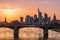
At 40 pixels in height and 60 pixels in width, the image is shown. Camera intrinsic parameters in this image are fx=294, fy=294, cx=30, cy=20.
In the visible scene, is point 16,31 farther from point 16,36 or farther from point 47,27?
point 47,27

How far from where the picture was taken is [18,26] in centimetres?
15412

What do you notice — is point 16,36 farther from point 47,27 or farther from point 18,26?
point 47,27

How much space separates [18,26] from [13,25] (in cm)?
275

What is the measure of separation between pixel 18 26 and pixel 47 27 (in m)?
15.3

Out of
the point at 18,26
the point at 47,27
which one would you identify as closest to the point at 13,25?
the point at 18,26

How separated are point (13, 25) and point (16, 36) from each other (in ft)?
19.8

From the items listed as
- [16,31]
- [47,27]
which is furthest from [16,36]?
[47,27]

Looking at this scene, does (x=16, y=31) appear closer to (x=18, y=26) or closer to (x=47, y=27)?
(x=18, y=26)

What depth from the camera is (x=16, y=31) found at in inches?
6097

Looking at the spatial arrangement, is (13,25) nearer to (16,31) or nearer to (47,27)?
(16,31)

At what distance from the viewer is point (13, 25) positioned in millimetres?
154625

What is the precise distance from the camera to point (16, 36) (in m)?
155

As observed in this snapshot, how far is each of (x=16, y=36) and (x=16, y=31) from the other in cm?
265
